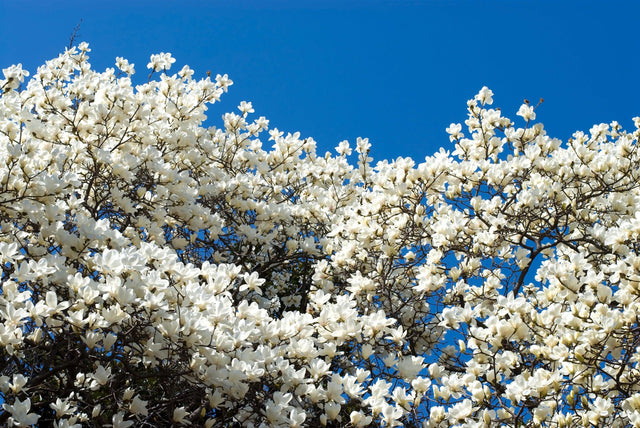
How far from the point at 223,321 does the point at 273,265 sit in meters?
3.00

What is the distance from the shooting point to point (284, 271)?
24.1ft

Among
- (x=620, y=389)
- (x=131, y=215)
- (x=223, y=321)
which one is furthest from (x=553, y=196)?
(x=131, y=215)

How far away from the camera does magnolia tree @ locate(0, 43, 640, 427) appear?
11.1 feet

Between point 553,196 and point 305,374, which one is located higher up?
point 553,196

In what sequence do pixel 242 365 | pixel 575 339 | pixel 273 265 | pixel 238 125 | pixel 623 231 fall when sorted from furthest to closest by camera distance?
pixel 238 125
pixel 273 265
pixel 623 231
pixel 575 339
pixel 242 365

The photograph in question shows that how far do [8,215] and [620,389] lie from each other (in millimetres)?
3859

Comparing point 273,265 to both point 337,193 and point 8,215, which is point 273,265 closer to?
point 337,193

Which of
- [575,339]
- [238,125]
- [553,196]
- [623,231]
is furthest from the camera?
[238,125]

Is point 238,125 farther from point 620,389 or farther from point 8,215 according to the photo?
point 620,389

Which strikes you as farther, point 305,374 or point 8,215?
point 8,215

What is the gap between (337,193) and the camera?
724cm

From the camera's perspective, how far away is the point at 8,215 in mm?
4266

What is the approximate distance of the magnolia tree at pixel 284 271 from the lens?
339 centimetres

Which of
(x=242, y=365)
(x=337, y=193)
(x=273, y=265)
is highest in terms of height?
(x=337, y=193)
